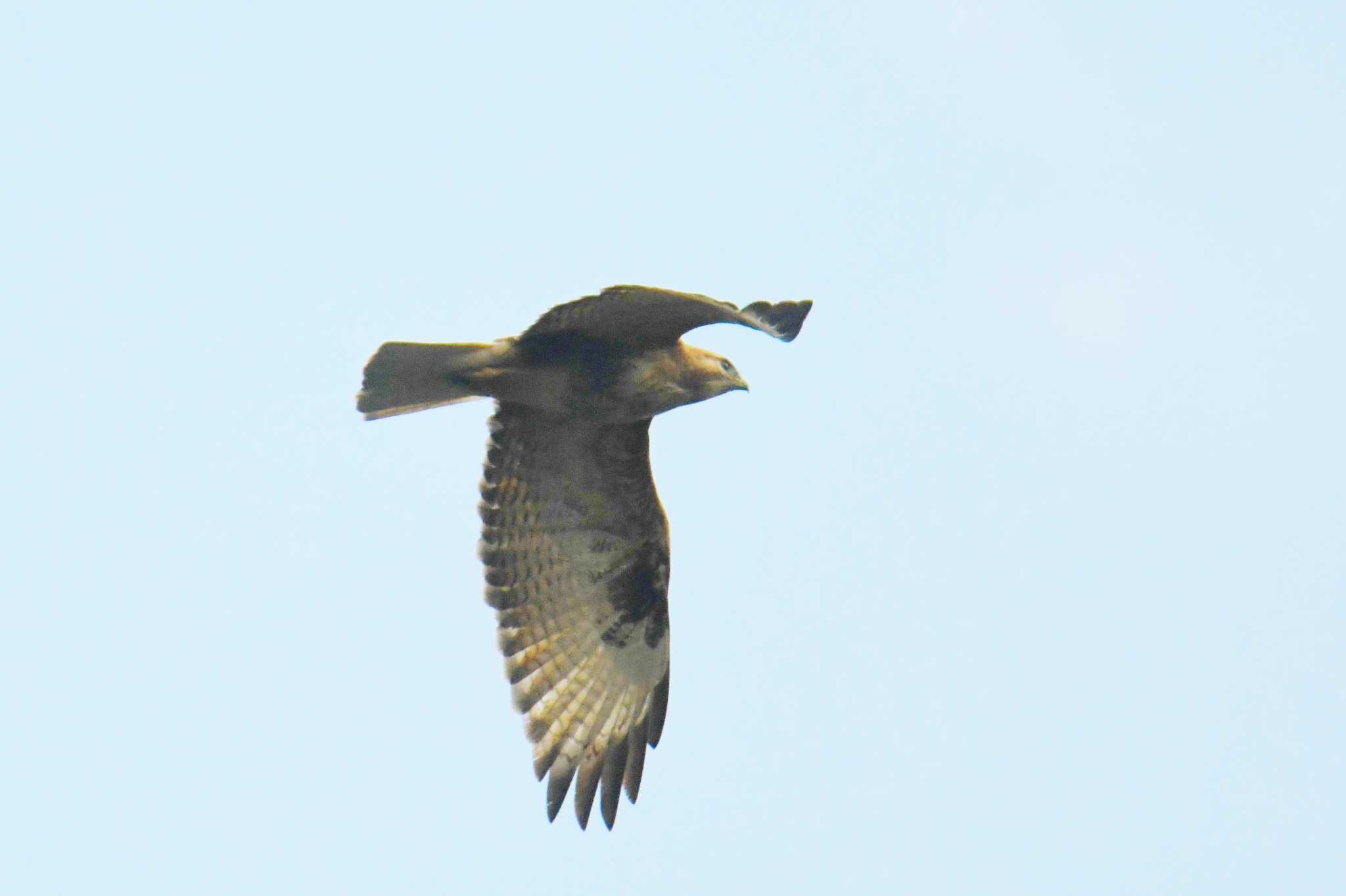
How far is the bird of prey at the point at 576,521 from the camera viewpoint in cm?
888

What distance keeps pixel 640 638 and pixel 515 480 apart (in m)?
1.13

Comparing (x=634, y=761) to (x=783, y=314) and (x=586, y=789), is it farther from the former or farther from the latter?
(x=783, y=314)

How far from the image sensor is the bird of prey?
8883 mm

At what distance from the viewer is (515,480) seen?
9.70 m

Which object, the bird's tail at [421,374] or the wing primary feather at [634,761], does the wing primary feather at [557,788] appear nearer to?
the wing primary feather at [634,761]

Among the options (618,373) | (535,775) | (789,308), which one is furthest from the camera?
(535,775)

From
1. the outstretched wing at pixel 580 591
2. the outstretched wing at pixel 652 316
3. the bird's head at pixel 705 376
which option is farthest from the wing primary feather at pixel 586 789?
the outstretched wing at pixel 652 316

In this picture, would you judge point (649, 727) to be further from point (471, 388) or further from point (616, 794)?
point (471, 388)

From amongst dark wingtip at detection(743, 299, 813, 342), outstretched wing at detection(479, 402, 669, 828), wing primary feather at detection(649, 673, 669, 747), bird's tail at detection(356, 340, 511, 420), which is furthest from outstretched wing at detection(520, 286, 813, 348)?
wing primary feather at detection(649, 673, 669, 747)

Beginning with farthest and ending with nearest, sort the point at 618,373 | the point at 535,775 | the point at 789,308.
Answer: the point at 535,775 < the point at 618,373 < the point at 789,308

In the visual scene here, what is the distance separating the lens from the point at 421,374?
8828 millimetres

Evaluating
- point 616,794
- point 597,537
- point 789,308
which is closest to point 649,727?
point 616,794

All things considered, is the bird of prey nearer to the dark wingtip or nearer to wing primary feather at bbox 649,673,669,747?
wing primary feather at bbox 649,673,669,747

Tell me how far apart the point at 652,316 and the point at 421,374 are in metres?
1.22
